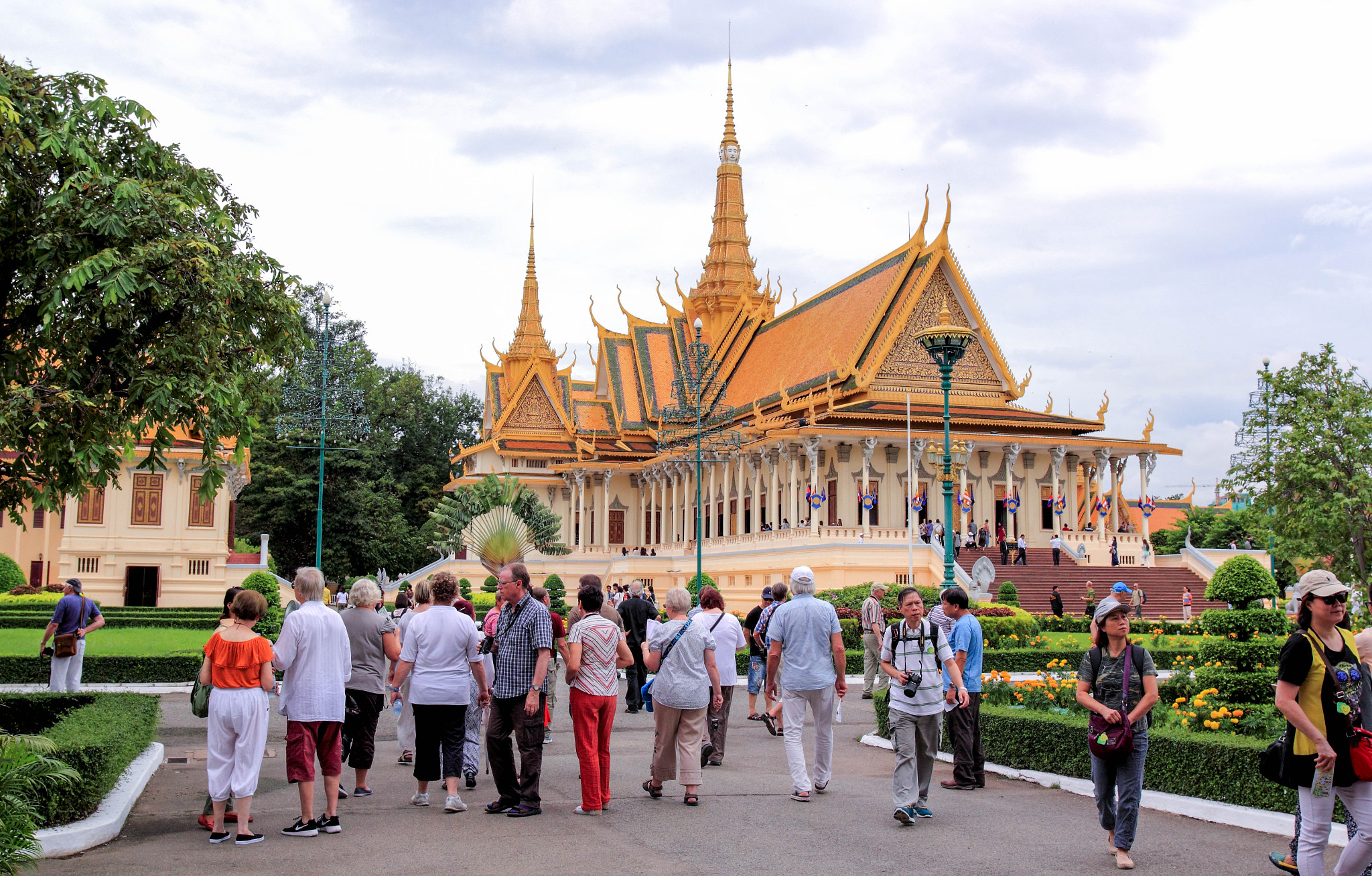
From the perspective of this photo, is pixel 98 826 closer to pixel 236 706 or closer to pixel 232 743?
pixel 232 743

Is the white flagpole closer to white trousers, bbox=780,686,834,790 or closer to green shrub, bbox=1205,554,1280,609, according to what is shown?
green shrub, bbox=1205,554,1280,609

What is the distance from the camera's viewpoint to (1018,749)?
1074cm

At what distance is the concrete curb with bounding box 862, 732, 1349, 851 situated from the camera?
311 inches

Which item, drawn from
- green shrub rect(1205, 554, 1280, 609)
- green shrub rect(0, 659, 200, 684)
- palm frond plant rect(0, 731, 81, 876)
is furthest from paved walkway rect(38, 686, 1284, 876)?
green shrub rect(0, 659, 200, 684)

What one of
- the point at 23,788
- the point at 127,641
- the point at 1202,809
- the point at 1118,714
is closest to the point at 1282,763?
the point at 1118,714

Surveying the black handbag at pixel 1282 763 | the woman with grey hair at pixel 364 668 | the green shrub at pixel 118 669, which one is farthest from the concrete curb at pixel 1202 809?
the green shrub at pixel 118 669

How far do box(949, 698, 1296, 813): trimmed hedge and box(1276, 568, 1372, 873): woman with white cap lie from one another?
7.97 ft

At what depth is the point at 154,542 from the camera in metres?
38.2

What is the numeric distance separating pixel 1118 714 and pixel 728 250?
52562mm

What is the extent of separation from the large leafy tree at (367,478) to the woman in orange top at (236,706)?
2959 cm

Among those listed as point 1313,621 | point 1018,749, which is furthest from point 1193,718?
point 1313,621

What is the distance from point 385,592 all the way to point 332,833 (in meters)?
35.2

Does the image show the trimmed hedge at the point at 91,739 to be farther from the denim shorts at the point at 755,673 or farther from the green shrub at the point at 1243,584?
the green shrub at the point at 1243,584

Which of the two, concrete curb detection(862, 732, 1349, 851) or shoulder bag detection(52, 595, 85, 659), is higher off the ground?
shoulder bag detection(52, 595, 85, 659)
